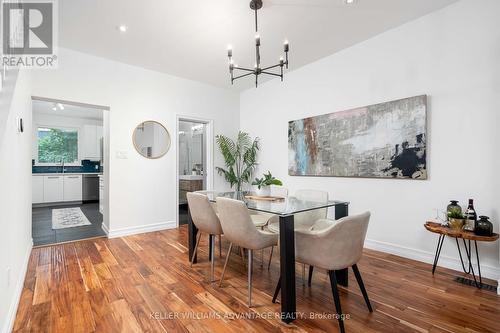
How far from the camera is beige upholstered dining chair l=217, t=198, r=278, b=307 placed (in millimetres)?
1949

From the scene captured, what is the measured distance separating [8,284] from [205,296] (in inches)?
55.1

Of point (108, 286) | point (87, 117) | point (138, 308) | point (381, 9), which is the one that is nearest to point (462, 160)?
point (381, 9)

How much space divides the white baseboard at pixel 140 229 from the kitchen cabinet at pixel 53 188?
13.5 ft

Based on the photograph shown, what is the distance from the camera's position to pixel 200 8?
2.57 meters

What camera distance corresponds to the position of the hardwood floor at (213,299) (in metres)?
1.71

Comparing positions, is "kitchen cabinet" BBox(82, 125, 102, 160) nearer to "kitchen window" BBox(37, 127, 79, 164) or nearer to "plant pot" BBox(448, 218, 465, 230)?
"kitchen window" BBox(37, 127, 79, 164)

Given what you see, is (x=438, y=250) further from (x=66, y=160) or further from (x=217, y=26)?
(x=66, y=160)

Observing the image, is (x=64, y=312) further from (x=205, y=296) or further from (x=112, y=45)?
(x=112, y=45)

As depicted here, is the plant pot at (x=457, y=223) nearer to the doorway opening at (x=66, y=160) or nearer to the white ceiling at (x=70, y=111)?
the doorway opening at (x=66, y=160)

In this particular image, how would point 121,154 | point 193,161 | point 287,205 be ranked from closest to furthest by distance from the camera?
point 287,205
point 121,154
point 193,161

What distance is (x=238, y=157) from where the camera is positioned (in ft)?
17.3

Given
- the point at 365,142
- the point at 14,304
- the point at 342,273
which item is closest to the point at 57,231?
the point at 14,304

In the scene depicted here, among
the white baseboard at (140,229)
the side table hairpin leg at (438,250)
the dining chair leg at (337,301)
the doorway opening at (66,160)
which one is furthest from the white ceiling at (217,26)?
the doorway opening at (66,160)

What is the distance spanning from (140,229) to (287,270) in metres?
3.18
